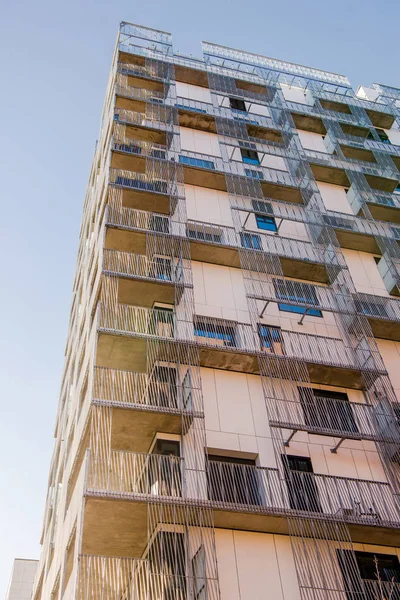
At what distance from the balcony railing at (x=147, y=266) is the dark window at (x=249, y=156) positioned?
950cm

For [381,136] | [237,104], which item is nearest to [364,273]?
[237,104]

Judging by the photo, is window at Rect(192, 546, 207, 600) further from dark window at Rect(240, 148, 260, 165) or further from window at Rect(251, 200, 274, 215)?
dark window at Rect(240, 148, 260, 165)

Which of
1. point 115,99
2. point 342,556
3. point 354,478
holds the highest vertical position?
point 115,99

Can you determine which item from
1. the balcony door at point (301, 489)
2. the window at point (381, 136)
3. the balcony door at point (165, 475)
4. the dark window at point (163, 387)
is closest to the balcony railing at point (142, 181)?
the dark window at point (163, 387)

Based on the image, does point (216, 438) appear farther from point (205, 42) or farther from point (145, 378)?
point (205, 42)

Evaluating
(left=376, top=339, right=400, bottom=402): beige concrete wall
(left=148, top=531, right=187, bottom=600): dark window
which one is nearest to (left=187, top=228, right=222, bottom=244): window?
(left=376, top=339, right=400, bottom=402): beige concrete wall

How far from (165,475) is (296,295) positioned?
10144mm

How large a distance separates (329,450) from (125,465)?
6306mm

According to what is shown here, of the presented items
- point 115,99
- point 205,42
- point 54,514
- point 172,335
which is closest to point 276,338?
point 172,335

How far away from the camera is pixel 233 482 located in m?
17.5

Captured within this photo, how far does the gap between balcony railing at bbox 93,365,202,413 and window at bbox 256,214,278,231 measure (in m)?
9.84

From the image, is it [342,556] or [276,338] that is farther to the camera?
[276,338]

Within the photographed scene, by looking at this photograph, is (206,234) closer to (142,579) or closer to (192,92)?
(192,92)

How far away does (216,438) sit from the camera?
60.7 feet
